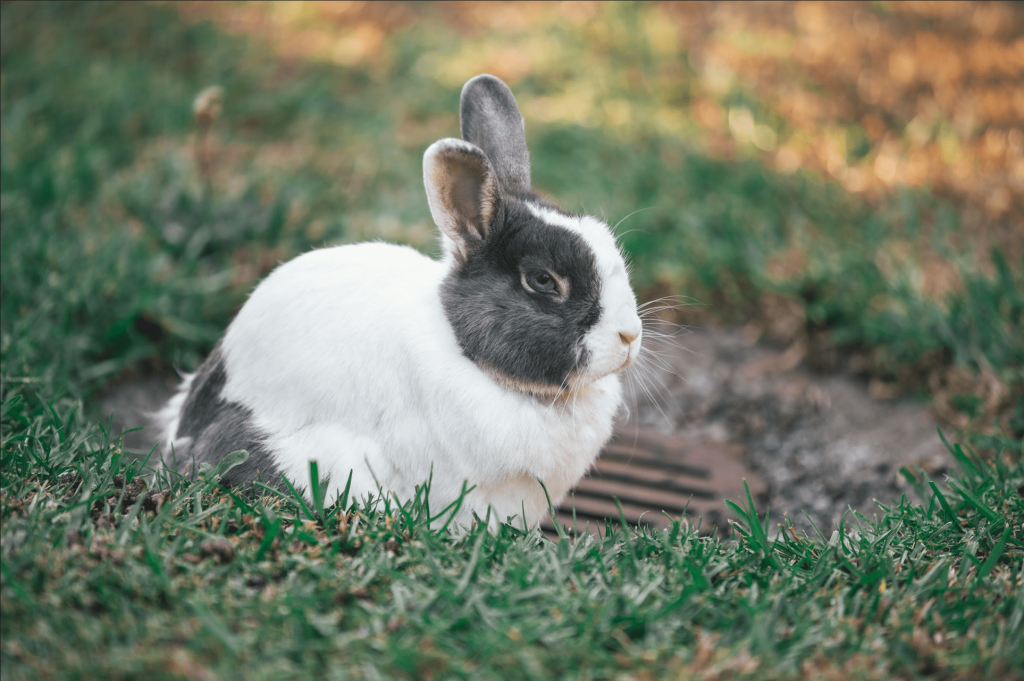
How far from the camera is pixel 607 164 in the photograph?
566cm

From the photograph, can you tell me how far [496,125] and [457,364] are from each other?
81 centimetres

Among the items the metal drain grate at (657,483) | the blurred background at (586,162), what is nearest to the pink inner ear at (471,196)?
the blurred background at (586,162)

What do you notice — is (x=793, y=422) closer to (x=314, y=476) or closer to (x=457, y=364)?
(x=457, y=364)

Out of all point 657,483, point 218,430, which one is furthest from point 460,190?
point 657,483

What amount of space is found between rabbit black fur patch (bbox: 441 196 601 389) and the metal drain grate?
85cm

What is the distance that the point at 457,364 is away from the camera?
94.3 inches

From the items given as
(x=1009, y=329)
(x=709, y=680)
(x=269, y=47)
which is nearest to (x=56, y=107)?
(x=269, y=47)

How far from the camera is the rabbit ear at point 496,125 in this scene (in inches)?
103

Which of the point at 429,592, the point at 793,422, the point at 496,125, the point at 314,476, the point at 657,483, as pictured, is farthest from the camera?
the point at 793,422

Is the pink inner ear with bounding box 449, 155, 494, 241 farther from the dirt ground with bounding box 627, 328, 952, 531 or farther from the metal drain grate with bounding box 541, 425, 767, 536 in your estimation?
the dirt ground with bounding box 627, 328, 952, 531

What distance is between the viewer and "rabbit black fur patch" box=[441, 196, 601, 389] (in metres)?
2.34

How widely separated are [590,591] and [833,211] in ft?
12.1

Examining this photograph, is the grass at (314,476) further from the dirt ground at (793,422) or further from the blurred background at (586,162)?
the dirt ground at (793,422)

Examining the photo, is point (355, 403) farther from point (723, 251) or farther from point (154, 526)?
point (723, 251)
